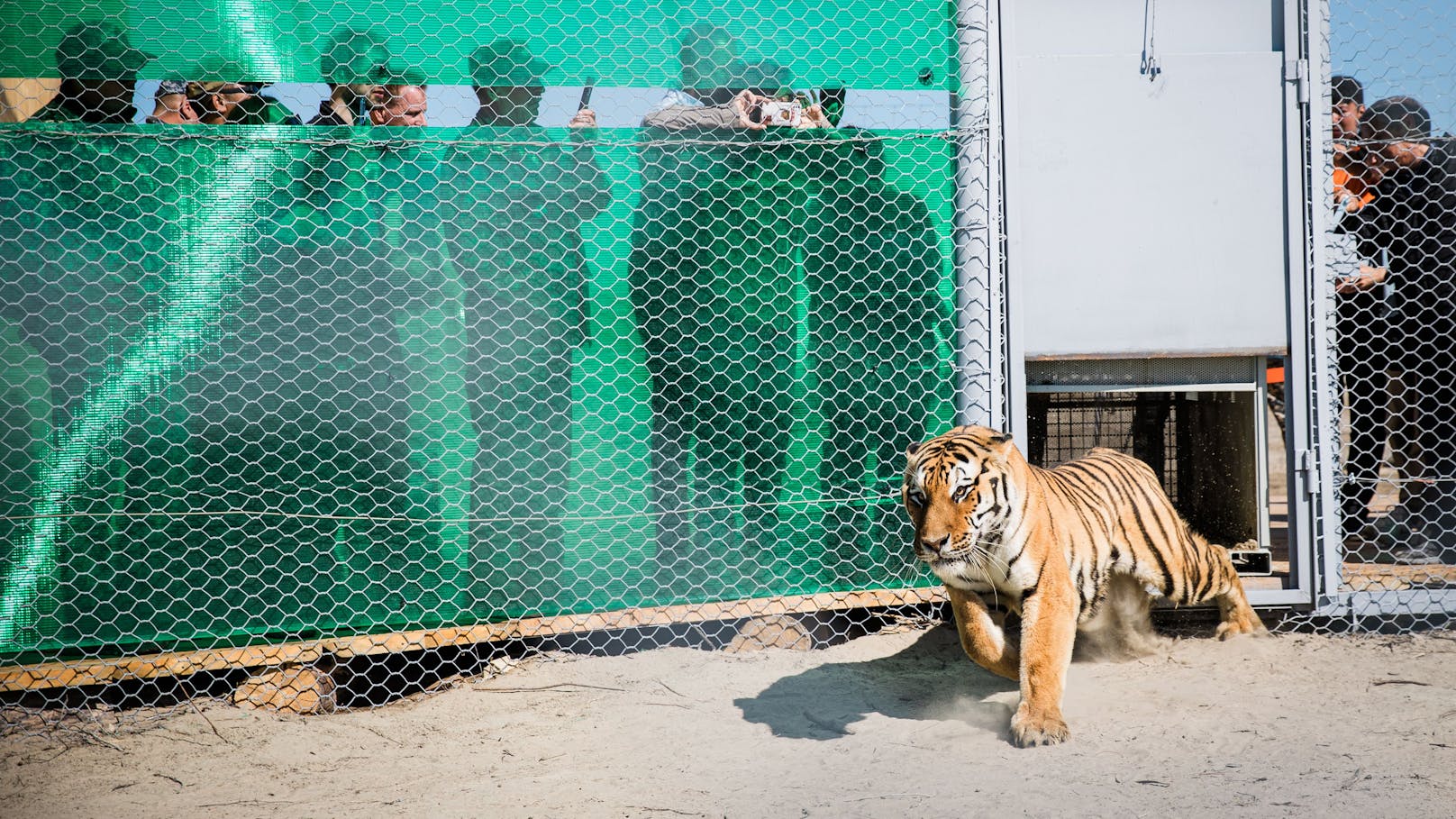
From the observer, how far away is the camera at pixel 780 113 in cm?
398

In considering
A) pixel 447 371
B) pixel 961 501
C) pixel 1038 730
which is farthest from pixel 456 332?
pixel 1038 730

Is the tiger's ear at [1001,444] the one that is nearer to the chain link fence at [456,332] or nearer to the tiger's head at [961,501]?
the tiger's head at [961,501]

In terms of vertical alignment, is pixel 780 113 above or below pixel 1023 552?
above

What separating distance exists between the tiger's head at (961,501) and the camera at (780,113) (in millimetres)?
1445

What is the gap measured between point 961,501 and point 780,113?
1.72 meters

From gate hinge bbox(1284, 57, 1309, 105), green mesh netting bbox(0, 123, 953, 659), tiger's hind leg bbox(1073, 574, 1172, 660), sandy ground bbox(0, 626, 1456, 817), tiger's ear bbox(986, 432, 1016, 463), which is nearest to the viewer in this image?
sandy ground bbox(0, 626, 1456, 817)

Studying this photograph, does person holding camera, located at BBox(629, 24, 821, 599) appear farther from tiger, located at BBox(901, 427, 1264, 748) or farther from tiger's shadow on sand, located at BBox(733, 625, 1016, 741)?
tiger, located at BBox(901, 427, 1264, 748)

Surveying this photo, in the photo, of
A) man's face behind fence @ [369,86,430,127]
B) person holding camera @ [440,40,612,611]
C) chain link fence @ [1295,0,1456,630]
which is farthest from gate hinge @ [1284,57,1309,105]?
man's face behind fence @ [369,86,430,127]

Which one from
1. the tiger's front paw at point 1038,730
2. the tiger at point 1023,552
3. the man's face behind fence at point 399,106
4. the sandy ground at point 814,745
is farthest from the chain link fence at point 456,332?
the tiger's front paw at point 1038,730

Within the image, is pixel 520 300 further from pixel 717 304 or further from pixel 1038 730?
pixel 1038 730

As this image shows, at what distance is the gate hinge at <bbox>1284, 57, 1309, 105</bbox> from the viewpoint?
4.05 metres

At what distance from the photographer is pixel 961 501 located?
306 centimetres

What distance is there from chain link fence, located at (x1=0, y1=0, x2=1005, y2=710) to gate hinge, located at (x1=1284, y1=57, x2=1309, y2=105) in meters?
1.20

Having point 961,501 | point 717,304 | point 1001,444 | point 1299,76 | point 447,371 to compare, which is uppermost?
point 1299,76
